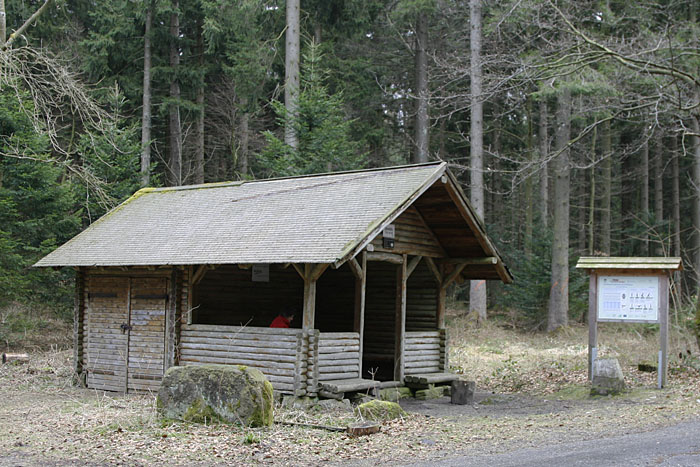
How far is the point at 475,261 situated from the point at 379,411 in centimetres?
491

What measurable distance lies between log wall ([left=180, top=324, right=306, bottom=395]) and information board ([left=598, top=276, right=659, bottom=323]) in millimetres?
5562

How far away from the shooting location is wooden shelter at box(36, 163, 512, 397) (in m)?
12.1

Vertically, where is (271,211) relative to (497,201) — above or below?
below

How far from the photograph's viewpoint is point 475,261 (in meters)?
14.6

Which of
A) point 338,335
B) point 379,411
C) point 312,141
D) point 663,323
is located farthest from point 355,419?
point 312,141

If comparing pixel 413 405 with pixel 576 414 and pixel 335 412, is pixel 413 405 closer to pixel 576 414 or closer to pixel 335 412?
pixel 335 412

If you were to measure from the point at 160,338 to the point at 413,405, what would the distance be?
16.6 feet

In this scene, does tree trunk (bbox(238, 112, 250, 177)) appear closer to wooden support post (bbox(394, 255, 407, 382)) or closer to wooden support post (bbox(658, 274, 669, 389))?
wooden support post (bbox(394, 255, 407, 382))

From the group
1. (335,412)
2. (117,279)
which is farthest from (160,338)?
(335,412)

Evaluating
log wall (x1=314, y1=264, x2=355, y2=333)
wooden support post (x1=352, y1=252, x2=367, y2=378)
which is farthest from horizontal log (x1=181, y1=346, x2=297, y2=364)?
log wall (x1=314, y1=264, x2=355, y2=333)

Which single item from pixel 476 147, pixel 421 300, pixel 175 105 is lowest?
pixel 421 300

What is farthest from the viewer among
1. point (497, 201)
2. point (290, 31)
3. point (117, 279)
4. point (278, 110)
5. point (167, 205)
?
point (497, 201)

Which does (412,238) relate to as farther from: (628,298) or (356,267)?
(628,298)

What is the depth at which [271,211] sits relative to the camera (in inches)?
544
